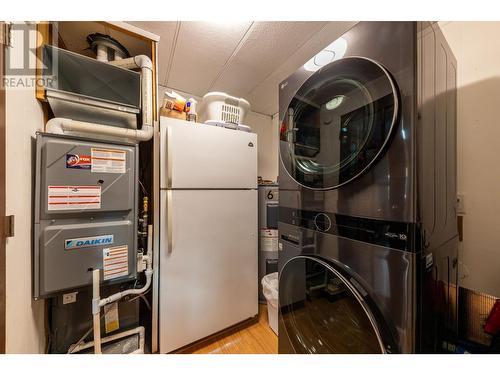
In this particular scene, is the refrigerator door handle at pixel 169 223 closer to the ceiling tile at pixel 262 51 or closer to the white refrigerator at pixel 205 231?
the white refrigerator at pixel 205 231

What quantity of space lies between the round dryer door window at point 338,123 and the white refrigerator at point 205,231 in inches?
20.7

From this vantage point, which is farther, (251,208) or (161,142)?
(251,208)

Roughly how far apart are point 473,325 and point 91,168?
2.02m

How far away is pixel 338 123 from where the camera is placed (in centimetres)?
72

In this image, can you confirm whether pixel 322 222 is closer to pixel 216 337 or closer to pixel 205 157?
pixel 205 157

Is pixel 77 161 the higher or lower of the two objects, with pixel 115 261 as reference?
higher

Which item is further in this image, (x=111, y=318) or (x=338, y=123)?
(x=111, y=318)

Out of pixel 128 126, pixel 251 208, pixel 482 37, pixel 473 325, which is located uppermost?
pixel 482 37

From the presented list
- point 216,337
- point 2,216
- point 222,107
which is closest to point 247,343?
point 216,337

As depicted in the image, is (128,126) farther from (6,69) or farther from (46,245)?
(46,245)

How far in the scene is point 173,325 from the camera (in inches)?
44.5

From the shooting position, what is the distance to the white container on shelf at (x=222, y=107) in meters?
1.43

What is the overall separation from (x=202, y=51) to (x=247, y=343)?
219 cm
